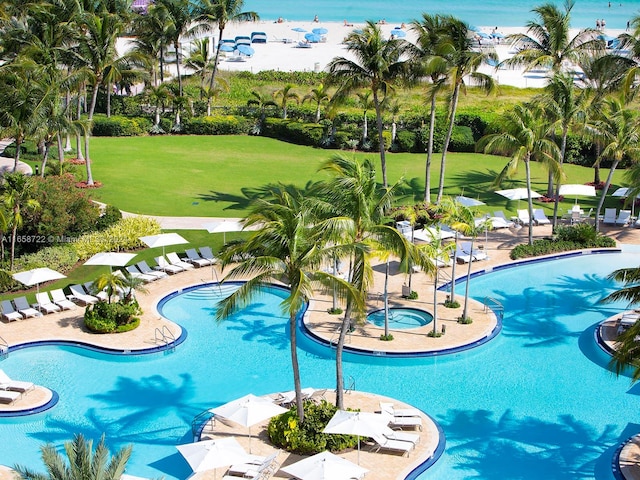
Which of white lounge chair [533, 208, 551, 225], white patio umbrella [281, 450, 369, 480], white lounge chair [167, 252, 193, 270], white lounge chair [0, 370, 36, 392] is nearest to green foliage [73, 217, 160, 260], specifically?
white lounge chair [167, 252, 193, 270]

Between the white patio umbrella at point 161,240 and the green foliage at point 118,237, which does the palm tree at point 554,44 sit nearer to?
the white patio umbrella at point 161,240

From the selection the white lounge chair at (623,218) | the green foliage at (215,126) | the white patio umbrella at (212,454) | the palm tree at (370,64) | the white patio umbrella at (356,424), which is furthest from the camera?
the green foliage at (215,126)

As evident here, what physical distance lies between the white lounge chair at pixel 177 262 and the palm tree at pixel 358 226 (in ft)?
45.6

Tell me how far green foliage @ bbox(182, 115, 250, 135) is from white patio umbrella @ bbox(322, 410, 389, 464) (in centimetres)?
4097

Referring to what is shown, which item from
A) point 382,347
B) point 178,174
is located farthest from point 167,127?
point 382,347

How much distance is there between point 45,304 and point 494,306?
54.0 feet

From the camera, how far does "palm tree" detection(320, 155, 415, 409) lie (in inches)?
761

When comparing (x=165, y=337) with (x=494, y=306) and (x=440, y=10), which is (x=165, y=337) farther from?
(x=440, y=10)

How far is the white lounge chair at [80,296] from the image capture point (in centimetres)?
2997

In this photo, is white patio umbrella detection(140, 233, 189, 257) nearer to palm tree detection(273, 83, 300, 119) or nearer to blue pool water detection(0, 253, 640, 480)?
blue pool water detection(0, 253, 640, 480)

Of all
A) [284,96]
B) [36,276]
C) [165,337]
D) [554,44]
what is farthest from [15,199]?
[284,96]

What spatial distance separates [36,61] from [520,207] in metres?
28.3

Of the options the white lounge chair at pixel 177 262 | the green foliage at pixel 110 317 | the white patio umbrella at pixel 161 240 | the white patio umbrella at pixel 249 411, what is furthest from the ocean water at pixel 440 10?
the white patio umbrella at pixel 249 411

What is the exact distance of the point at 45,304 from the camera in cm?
2947
